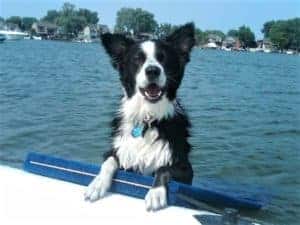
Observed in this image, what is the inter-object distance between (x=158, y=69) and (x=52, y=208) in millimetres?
1549

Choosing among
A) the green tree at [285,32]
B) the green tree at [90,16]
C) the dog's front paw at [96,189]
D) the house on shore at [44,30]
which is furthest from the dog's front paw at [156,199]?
the house on shore at [44,30]

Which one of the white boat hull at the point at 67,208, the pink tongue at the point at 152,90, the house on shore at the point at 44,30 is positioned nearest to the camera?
the white boat hull at the point at 67,208

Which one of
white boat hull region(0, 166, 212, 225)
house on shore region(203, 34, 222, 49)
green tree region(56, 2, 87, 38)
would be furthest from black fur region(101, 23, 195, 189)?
house on shore region(203, 34, 222, 49)

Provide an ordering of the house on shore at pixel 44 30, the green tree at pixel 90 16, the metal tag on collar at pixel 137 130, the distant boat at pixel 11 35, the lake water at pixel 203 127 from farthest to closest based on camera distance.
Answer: the house on shore at pixel 44 30
the distant boat at pixel 11 35
the green tree at pixel 90 16
the lake water at pixel 203 127
the metal tag on collar at pixel 137 130

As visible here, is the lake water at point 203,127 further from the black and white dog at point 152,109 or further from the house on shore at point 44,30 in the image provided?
the house on shore at point 44,30

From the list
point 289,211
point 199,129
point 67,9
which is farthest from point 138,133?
point 67,9

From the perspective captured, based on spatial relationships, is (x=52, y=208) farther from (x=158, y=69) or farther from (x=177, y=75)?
(x=177, y=75)

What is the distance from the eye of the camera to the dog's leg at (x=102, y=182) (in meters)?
3.74

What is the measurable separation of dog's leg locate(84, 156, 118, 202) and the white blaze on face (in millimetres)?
684

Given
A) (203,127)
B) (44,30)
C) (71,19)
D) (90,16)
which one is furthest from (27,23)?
(203,127)

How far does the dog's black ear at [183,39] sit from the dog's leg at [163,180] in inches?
38.6

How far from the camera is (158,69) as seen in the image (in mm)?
4574

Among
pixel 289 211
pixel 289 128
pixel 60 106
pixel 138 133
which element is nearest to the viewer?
pixel 138 133

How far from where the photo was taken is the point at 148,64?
4664mm
